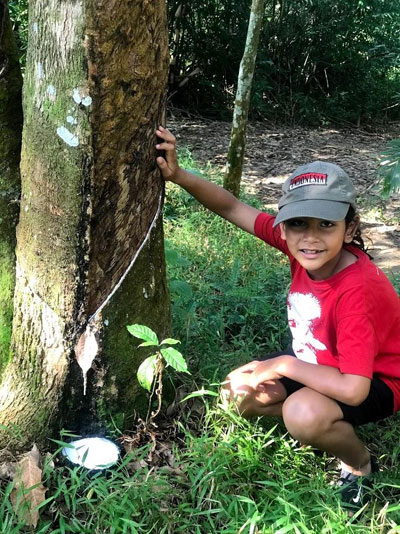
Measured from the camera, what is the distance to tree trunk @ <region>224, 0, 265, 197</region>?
16.3 ft

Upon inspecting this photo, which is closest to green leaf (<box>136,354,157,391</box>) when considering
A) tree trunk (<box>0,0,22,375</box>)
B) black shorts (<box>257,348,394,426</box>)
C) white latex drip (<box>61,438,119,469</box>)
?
white latex drip (<box>61,438,119,469</box>)

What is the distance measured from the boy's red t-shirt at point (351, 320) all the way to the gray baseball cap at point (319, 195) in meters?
0.27

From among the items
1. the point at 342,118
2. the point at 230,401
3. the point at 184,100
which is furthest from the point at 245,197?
the point at 342,118

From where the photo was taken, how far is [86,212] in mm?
1892

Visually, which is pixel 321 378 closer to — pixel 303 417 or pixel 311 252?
pixel 303 417

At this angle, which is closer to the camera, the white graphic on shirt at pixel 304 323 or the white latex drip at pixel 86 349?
the white latex drip at pixel 86 349

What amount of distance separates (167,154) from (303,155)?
683 centimetres

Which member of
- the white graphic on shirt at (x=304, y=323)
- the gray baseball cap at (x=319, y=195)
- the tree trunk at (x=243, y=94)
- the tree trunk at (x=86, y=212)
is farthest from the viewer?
the tree trunk at (x=243, y=94)

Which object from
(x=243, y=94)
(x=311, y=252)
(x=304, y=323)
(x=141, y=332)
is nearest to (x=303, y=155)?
(x=243, y=94)

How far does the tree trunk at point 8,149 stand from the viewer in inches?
82.3

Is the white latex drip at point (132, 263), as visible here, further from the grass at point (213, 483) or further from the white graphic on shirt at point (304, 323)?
the white graphic on shirt at point (304, 323)

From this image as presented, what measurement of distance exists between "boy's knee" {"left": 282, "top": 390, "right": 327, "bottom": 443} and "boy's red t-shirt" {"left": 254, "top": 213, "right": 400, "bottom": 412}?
0.19m

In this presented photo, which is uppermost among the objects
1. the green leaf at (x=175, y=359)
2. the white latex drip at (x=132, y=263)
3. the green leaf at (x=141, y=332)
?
the white latex drip at (x=132, y=263)

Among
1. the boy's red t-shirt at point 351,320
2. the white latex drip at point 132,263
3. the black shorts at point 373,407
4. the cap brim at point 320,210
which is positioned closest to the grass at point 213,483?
the black shorts at point 373,407
